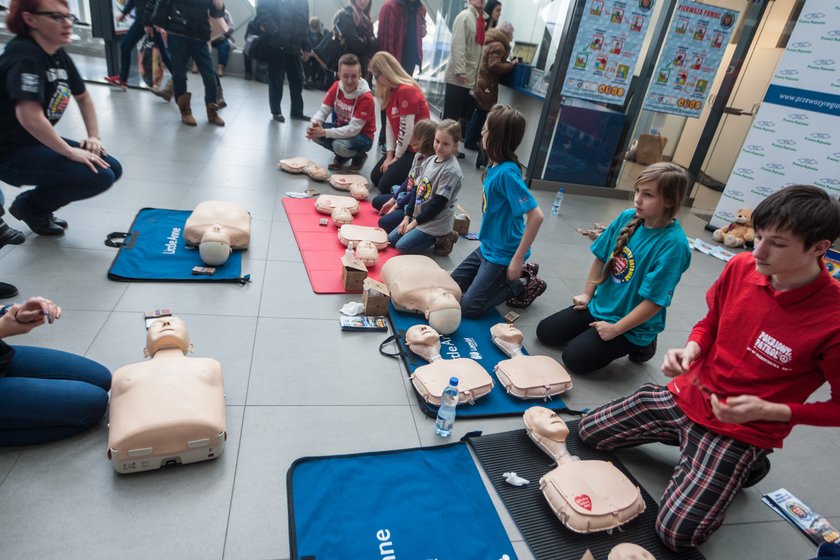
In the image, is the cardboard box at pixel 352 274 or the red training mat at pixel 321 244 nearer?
the cardboard box at pixel 352 274

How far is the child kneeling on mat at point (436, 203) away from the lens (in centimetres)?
320

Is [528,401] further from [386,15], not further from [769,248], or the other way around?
[386,15]

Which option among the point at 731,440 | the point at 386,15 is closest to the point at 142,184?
the point at 386,15

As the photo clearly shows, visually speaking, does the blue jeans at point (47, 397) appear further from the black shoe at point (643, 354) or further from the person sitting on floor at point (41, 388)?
the black shoe at point (643, 354)

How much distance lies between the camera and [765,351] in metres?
1.57

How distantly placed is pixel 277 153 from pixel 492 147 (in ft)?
10.7

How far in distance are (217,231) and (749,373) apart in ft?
8.97

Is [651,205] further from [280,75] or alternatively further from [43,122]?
[280,75]

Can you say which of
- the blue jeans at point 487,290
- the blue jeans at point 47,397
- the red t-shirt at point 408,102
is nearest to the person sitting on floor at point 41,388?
the blue jeans at point 47,397

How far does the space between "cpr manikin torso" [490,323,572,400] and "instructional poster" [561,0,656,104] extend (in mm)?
3835

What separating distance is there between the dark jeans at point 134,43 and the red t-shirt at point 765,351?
654cm

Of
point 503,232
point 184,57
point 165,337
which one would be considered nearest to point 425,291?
point 503,232

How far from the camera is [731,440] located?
1.66 m

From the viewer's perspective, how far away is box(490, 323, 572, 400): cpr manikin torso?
88.4 inches
